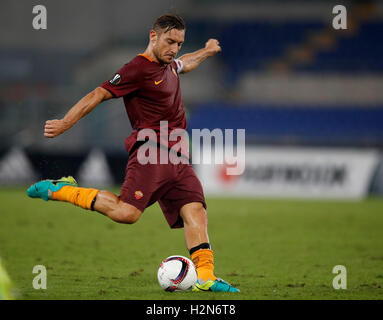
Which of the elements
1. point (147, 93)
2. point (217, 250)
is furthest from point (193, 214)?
point (217, 250)

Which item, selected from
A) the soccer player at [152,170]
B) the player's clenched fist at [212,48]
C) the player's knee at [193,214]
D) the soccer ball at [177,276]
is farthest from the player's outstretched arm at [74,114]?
the player's clenched fist at [212,48]

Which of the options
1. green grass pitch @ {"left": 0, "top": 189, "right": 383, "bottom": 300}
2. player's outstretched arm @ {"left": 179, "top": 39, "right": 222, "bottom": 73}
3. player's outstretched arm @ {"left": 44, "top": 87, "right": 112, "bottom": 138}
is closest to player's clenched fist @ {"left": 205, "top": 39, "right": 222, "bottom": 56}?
player's outstretched arm @ {"left": 179, "top": 39, "right": 222, "bottom": 73}

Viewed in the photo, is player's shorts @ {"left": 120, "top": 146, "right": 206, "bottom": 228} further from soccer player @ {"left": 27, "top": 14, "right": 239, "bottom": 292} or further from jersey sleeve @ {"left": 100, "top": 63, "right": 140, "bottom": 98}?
jersey sleeve @ {"left": 100, "top": 63, "right": 140, "bottom": 98}

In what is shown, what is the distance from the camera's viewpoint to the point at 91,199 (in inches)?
220

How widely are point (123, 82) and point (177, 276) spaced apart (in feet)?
5.42

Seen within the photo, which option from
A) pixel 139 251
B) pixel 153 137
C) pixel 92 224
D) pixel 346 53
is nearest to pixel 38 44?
pixel 346 53

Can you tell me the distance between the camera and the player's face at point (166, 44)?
18.3 ft

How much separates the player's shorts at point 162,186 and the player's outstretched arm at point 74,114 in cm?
61

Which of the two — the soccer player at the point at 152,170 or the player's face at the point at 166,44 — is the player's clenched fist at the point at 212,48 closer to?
the soccer player at the point at 152,170

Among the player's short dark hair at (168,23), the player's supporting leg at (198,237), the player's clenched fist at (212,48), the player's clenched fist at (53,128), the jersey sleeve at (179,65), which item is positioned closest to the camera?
the player's clenched fist at (53,128)

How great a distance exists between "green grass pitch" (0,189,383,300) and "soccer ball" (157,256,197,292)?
0.08 meters

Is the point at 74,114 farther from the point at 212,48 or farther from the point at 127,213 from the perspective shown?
the point at 212,48

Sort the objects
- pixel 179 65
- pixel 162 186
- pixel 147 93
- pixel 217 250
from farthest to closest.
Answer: pixel 217 250 < pixel 179 65 < pixel 162 186 < pixel 147 93
